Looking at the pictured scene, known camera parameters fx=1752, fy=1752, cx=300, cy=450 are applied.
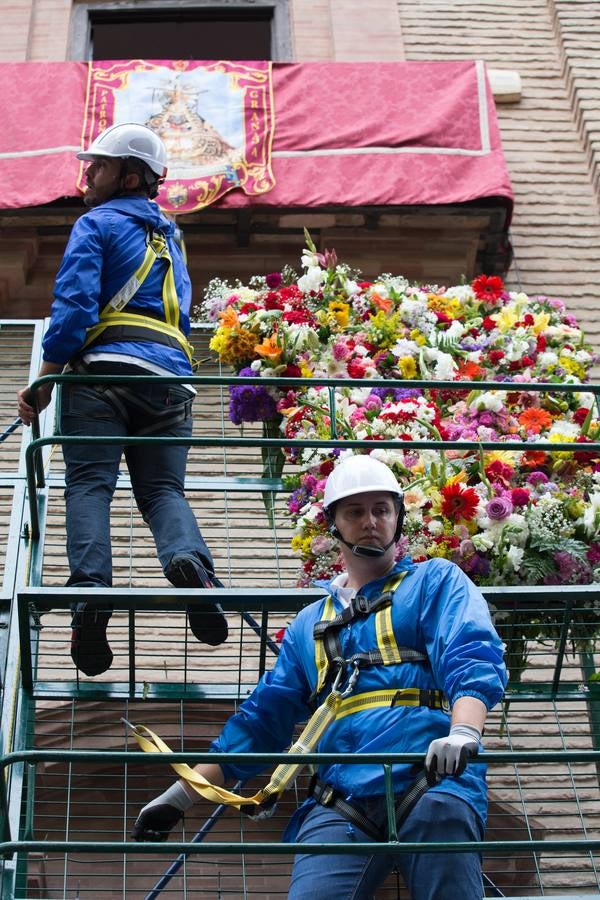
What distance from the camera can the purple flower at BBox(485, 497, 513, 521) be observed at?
8.36m

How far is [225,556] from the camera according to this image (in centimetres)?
1158

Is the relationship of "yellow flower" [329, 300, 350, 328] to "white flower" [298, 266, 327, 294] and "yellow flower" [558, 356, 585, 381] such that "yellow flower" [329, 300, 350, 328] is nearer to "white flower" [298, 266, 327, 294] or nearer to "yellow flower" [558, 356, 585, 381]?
→ "white flower" [298, 266, 327, 294]

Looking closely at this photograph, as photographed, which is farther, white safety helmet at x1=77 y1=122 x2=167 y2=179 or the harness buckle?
white safety helmet at x1=77 y1=122 x2=167 y2=179

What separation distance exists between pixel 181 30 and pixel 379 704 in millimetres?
10617

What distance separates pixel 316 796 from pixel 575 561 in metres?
2.41

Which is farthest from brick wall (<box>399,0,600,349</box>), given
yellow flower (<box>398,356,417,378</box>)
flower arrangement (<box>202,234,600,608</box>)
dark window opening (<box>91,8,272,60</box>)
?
yellow flower (<box>398,356,417,378</box>)

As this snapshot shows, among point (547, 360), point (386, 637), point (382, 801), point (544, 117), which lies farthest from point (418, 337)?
point (544, 117)

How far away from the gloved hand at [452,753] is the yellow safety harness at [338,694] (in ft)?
1.82

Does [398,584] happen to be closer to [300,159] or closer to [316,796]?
[316,796]

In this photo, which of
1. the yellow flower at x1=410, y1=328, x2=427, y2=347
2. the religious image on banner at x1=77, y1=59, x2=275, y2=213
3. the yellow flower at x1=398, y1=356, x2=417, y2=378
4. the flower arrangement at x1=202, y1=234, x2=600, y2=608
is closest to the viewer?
the flower arrangement at x1=202, y1=234, x2=600, y2=608

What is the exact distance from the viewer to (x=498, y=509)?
27.5 ft

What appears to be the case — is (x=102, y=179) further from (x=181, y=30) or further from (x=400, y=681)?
(x=181, y=30)

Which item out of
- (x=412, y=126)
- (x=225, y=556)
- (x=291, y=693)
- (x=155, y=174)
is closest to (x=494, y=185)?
(x=412, y=126)

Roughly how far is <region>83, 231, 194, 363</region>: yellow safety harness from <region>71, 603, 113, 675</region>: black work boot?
5.06 feet
